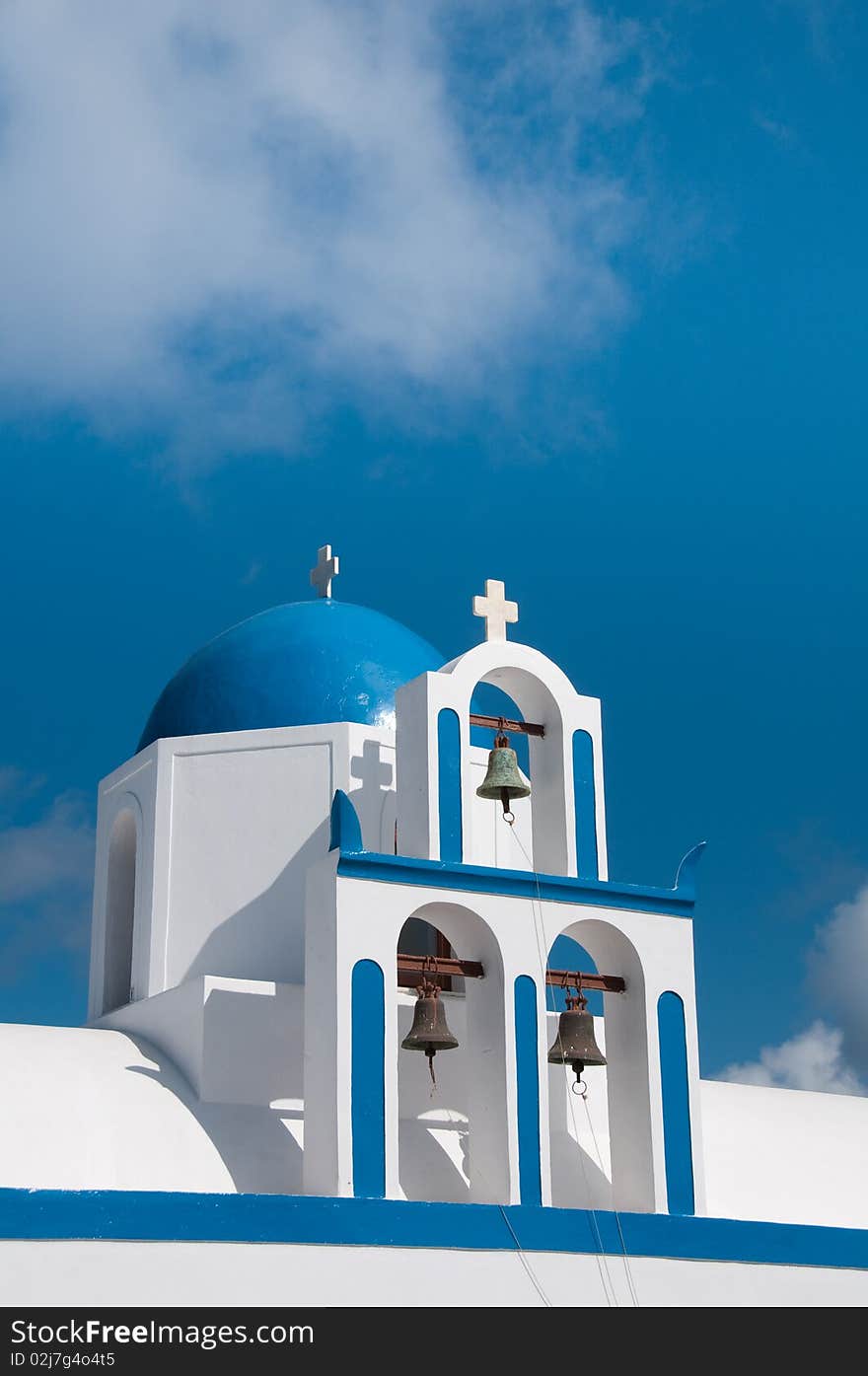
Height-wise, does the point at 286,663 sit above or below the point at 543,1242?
above

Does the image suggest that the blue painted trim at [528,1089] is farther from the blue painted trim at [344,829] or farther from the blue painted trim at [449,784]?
the blue painted trim at [344,829]

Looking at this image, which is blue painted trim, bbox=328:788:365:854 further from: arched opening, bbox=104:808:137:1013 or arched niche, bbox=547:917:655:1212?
arched opening, bbox=104:808:137:1013

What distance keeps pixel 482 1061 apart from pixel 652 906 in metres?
1.41

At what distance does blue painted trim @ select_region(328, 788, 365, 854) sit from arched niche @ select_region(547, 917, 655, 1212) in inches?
58.2

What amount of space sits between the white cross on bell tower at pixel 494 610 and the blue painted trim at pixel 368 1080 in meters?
2.66

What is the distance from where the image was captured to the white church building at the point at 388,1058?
8.45 m

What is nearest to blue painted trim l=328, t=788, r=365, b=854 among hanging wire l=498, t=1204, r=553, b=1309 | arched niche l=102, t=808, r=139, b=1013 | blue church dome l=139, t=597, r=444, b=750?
hanging wire l=498, t=1204, r=553, b=1309

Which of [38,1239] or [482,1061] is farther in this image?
[482,1061]

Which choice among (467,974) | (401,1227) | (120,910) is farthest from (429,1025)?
(120,910)

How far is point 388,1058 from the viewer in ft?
29.7

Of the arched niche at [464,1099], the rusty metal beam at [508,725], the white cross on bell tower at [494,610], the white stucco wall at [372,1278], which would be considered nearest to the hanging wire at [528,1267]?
the white stucco wall at [372,1278]
